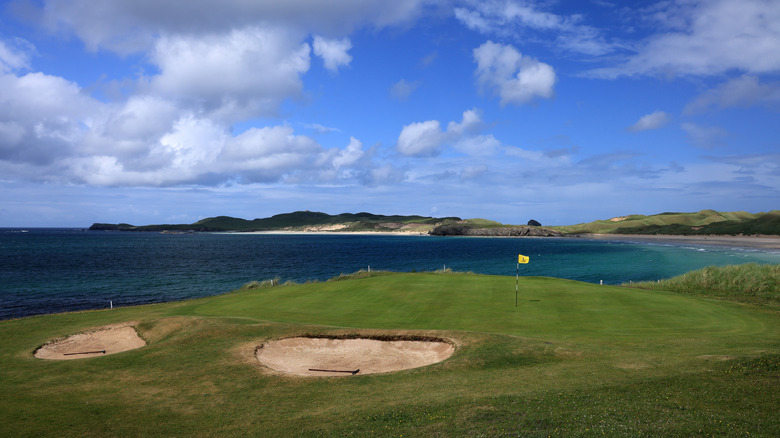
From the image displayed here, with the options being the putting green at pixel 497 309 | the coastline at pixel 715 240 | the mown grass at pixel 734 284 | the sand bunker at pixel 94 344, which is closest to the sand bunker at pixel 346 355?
the putting green at pixel 497 309

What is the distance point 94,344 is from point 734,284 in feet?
136

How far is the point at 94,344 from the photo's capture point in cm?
1930

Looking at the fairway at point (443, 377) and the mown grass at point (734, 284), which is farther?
the mown grass at point (734, 284)

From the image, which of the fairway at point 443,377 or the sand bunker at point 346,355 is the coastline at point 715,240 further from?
the sand bunker at point 346,355

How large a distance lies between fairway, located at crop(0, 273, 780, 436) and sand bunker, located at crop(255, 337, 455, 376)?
544 millimetres

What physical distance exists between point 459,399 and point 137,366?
11.6m

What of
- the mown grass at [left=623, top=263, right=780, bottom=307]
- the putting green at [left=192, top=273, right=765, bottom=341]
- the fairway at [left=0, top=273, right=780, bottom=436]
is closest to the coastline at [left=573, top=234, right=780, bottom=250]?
the mown grass at [left=623, top=263, right=780, bottom=307]

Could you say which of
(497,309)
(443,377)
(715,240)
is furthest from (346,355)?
(715,240)

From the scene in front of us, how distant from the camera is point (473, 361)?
14.2 meters

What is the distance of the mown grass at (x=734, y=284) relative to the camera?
29.2 meters

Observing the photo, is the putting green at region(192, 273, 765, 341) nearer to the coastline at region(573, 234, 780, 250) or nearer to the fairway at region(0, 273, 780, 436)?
the fairway at region(0, 273, 780, 436)

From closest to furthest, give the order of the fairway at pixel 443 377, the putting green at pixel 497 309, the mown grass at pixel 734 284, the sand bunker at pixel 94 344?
the fairway at pixel 443 377, the sand bunker at pixel 94 344, the putting green at pixel 497 309, the mown grass at pixel 734 284

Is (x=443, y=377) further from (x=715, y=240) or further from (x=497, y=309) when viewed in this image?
(x=715, y=240)

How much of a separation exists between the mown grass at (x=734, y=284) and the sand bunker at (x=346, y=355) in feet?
78.5
